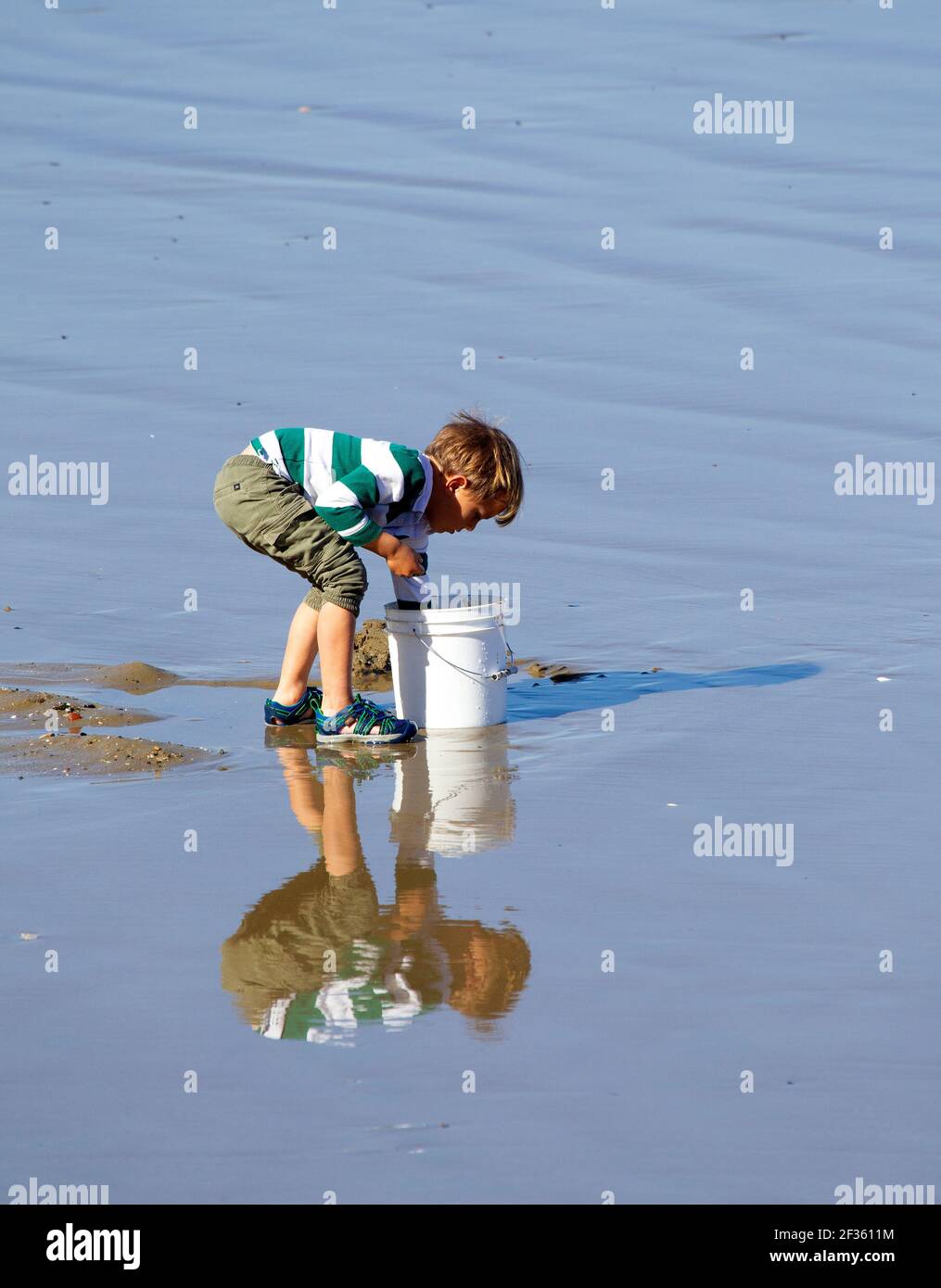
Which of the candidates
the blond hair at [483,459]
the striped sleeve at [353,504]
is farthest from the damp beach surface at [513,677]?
the blond hair at [483,459]

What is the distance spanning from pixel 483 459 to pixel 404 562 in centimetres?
43

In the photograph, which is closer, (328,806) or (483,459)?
(328,806)

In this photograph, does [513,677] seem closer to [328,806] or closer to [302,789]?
[302,789]

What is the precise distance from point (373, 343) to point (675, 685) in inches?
184

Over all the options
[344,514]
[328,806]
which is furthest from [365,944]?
[344,514]

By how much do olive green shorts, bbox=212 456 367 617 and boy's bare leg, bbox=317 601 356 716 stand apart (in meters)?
0.04

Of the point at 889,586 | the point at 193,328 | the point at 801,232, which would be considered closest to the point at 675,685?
the point at 889,586

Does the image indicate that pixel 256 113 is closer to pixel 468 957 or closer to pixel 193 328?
pixel 193 328

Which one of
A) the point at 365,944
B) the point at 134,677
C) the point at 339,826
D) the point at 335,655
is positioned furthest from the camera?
the point at 134,677

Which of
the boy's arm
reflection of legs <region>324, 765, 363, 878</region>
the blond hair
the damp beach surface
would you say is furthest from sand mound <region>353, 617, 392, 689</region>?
reflection of legs <region>324, 765, 363, 878</region>

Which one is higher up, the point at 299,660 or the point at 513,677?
the point at 299,660

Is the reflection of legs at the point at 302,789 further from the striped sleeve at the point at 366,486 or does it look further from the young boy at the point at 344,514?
the striped sleeve at the point at 366,486

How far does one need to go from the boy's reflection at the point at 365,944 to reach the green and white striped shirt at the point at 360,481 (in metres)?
1.07

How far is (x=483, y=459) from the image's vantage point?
6125 mm
